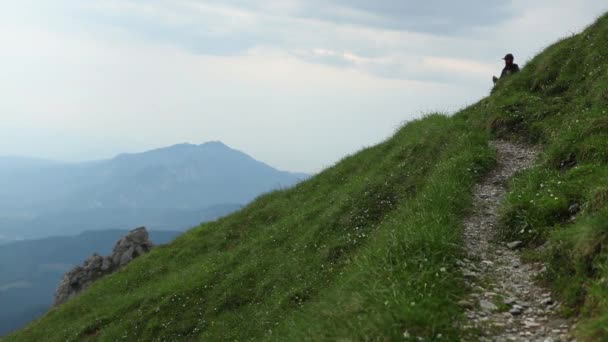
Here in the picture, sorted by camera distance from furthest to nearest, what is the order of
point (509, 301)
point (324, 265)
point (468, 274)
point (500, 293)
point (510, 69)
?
point (510, 69)
point (324, 265)
point (468, 274)
point (500, 293)
point (509, 301)

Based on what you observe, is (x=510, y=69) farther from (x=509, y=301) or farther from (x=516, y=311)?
(x=516, y=311)

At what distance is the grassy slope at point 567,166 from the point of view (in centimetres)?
891

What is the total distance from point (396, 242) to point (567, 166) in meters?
→ 8.13

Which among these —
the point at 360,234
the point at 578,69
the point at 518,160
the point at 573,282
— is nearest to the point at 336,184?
the point at 360,234

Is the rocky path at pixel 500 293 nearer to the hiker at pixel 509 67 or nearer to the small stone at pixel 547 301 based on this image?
the small stone at pixel 547 301

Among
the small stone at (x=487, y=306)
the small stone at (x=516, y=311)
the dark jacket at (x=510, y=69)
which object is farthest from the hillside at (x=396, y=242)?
the dark jacket at (x=510, y=69)

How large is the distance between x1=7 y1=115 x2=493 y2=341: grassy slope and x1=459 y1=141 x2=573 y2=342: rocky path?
472 millimetres

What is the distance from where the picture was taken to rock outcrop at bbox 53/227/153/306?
45.0m

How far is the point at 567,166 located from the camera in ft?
50.6

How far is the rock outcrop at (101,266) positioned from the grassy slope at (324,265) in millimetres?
9077

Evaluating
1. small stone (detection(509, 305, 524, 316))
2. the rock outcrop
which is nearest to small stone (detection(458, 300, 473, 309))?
small stone (detection(509, 305, 524, 316))

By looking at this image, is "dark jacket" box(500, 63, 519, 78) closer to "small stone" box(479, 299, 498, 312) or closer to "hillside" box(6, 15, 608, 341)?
"hillside" box(6, 15, 608, 341)

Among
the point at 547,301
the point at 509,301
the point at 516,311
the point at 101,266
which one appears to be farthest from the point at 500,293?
the point at 101,266

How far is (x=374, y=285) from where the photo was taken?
→ 978 cm
